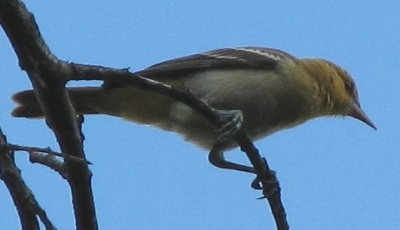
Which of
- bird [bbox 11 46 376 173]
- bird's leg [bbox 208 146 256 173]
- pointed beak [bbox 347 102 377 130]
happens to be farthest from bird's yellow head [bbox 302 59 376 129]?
bird's leg [bbox 208 146 256 173]

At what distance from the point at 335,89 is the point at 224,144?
68.3 inches

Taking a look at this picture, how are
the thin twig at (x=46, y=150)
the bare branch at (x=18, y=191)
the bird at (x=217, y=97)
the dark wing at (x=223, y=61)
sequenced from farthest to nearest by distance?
the dark wing at (x=223, y=61), the bird at (x=217, y=97), the bare branch at (x=18, y=191), the thin twig at (x=46, y=150)

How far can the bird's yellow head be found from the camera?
7.65 m

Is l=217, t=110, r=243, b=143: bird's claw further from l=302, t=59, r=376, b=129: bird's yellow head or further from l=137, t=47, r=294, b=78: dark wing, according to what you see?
l=302, t=59, r=376, b=129: bird's yellow head

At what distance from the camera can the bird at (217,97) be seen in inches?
259

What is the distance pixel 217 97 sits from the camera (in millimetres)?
6695

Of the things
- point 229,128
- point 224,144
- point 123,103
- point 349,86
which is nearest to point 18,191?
point 229,128

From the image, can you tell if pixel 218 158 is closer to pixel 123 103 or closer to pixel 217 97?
pixel 217 97

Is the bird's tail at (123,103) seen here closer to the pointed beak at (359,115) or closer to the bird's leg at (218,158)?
the bird's leg at (218,158)

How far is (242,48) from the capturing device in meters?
7.61

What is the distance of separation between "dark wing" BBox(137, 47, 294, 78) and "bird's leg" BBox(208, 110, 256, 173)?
72 centimetres

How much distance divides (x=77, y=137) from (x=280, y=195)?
80.1 inches

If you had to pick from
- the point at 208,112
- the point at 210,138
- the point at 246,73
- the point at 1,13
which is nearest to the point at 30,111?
the point at 210,138

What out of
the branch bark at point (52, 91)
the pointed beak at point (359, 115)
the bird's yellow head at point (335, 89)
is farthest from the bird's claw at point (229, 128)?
the pointed beak at point (359, 115)
